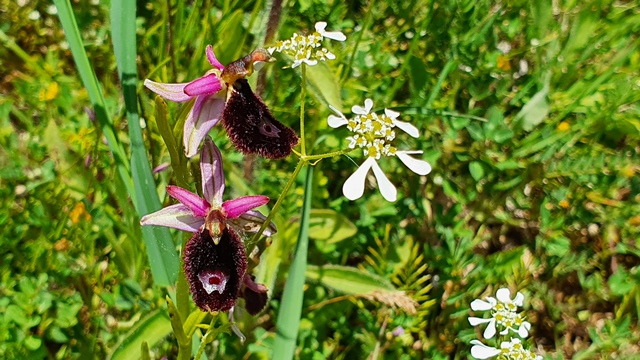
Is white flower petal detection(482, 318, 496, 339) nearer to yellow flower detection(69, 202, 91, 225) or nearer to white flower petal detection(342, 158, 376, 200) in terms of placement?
white flower petal detection(342, 158, 376, 200)

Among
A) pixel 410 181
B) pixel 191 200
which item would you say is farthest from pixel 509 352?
pixel 410 181

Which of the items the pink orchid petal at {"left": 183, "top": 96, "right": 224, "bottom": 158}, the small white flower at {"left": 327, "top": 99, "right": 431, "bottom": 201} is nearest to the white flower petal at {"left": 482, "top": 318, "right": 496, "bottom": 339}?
→ the small white flower at {"left": 327, "top": 99, "right": 431, "bottom": 201}

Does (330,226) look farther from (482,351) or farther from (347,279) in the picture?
(482,351)

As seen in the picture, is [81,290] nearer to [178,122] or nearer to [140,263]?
[140,263]

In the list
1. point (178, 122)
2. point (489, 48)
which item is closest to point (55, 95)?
point (178, 122)

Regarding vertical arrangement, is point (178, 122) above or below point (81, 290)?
above
